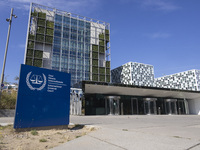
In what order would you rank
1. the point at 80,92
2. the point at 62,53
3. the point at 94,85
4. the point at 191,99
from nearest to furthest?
1. the point at 94,85
2. the point at 80,92
3. the point at 191,99
4. the point at 62,53

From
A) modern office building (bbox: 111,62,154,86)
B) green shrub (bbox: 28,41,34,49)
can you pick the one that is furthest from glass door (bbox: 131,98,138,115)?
modern office building (bbox: 111,62,154,86)

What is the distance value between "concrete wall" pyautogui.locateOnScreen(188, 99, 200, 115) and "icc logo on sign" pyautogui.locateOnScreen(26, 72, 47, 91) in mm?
34843

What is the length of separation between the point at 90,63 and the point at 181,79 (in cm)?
7306

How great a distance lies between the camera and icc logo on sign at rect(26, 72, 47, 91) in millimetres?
6342

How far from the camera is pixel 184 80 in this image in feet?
323

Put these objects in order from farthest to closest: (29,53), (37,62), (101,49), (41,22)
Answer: (101,49) < (41,22) < (37,62) < (29,53)

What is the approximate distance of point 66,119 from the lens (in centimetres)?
726

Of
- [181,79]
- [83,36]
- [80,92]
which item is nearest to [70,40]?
[83,36]

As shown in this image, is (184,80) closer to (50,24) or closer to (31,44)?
(50,24)

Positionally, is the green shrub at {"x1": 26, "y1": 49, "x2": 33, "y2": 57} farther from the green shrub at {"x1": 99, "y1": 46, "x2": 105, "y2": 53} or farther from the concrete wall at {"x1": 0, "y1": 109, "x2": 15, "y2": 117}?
the concrete wall at {"x1": 0, "y1": 109, "x2": 15, "y2": 117}

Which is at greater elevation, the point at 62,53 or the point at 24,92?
the point at 62,53

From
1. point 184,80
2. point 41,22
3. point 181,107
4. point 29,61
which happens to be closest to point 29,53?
point 29,61

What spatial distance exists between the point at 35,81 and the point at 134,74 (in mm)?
100077

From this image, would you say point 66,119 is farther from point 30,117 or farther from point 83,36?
point 83,36
